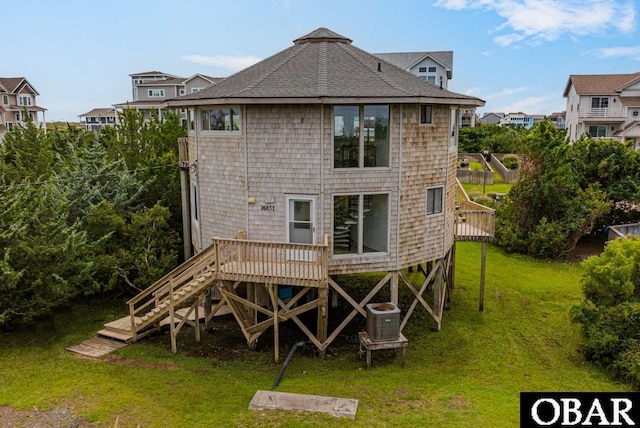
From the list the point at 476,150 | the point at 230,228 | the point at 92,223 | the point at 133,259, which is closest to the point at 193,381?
the point at 230,228

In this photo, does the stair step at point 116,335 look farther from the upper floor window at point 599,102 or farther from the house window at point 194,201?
the upper floor window at point 599,102

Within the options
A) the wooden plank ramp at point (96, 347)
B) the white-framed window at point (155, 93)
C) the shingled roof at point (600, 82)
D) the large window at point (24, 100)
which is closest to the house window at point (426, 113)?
the wooden plank ramp at point (96, 347)

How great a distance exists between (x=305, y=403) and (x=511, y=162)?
1639 inches

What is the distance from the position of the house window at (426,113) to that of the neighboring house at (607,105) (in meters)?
39.2

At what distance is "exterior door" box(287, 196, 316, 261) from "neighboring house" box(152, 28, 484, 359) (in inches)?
1.1

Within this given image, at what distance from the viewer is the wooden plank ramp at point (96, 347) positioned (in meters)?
13.1

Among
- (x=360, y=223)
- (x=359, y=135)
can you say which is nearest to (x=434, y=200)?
(x=360, y=223)

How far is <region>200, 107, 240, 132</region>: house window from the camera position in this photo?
13.1m

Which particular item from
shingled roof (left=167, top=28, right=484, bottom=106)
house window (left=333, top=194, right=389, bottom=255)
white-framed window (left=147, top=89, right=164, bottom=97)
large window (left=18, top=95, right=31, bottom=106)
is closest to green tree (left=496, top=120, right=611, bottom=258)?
shingled roof (left=167, top=28, right=484, bottom=106)

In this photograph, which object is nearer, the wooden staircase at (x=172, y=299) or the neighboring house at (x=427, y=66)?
the wooden staircase at (x=172, y=299)

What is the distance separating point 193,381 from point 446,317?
8538 mm

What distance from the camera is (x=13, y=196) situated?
553 inches

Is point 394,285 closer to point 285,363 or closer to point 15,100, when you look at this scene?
point 285,363

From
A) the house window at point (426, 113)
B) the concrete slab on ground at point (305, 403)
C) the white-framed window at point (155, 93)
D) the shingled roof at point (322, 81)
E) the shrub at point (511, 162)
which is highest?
the white-framed window at point (155, 93)
